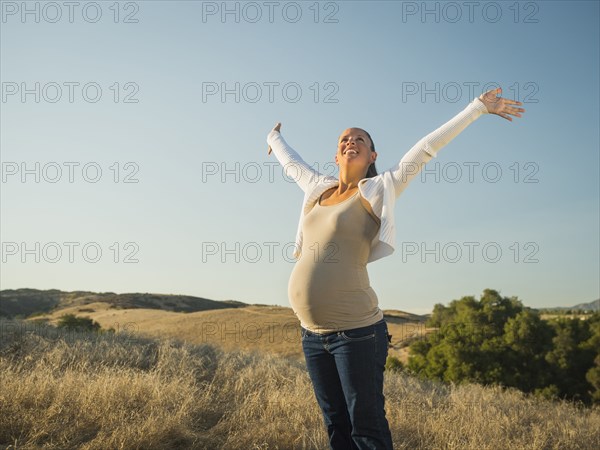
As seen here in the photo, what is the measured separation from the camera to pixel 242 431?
5.90m

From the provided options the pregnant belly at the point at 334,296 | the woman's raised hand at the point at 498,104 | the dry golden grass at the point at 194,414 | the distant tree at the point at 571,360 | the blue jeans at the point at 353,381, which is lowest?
the distant tree at the point at 571,360

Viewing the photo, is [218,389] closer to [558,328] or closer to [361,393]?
[361,393]

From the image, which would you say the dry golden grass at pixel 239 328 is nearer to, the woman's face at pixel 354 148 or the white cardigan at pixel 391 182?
the white cardigan at pixel 391 182

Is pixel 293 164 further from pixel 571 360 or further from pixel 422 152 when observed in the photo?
pixel 571 360

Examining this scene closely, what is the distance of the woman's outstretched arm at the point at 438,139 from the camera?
3414 mm

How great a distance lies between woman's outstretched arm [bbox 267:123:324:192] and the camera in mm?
4098

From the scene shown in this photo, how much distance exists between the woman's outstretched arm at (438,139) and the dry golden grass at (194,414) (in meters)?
3.33

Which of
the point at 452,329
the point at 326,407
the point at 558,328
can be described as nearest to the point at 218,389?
the point at 326,407

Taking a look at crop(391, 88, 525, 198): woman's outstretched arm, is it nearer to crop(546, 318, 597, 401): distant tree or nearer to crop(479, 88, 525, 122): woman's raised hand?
crop(479, 88, 525, 122): woman's raised hand

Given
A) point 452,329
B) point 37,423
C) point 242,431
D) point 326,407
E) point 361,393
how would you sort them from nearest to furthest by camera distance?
point 361,393 → point 326,407 → point 37,423 → point 242,431 → point 452,329

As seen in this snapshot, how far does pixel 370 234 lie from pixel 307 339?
2.52 feet

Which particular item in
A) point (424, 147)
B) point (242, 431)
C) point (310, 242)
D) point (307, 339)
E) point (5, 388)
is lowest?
point (242, 431)

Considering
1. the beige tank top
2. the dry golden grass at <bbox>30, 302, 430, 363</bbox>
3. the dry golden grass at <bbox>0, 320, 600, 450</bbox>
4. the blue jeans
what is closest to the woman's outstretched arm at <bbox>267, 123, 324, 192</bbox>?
the beige tank top

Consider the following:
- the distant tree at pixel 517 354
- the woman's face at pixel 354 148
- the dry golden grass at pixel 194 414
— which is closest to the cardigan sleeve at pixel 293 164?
the woman's face at pixel 354 148
